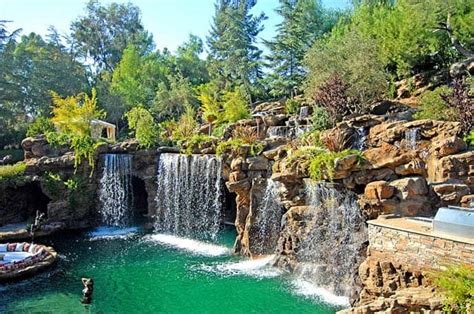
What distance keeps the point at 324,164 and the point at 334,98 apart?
5.54 metres

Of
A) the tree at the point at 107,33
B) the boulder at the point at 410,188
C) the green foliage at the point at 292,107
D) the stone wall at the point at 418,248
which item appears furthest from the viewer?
the tree at the point at 107,33

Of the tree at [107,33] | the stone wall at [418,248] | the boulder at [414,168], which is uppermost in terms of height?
the tree at [107,33]

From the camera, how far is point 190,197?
67.3 ft

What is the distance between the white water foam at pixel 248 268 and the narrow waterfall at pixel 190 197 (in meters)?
4.15

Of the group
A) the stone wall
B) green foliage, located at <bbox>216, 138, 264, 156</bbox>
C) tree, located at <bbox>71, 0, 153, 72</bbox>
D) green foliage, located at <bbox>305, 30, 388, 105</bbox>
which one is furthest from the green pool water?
tree, located at <bbox>71, 0, 153, 72</bbox>

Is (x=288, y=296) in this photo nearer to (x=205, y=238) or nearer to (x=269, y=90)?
(x=205, y=238)

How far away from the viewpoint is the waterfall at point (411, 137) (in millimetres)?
13438

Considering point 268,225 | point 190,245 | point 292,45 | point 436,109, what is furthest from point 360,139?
point 292,45

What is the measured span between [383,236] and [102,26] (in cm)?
4606

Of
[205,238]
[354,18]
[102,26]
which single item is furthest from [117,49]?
[205,238]

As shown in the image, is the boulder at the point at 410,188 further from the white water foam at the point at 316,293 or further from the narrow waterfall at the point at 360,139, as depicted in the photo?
the white water foam at the point at 316,293

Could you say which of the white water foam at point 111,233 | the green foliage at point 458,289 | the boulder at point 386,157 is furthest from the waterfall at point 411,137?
the white water foam at point 111,233

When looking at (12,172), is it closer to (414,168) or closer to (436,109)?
(414,168)

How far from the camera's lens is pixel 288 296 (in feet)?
40.5
